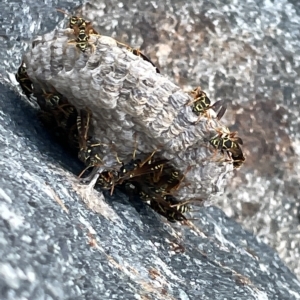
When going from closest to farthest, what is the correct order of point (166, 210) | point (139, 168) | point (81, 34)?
A: point (81, 34), point (139, 168), point (166, 210)

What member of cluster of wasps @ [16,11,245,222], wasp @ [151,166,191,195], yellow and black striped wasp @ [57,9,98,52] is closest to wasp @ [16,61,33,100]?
cluster of wasps @ [16,11,245,222]

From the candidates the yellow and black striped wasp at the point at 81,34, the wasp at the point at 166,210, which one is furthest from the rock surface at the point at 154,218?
the yellow and black striped wasp at the point at 81,34

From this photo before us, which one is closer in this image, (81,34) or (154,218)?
(81,34)

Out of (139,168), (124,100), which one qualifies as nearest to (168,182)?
(139,168)

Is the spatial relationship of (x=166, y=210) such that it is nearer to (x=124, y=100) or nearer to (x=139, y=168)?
(x=139, y=168)

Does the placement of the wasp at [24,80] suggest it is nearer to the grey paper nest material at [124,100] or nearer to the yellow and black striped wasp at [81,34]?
the grey paper nest material at [124,100]
